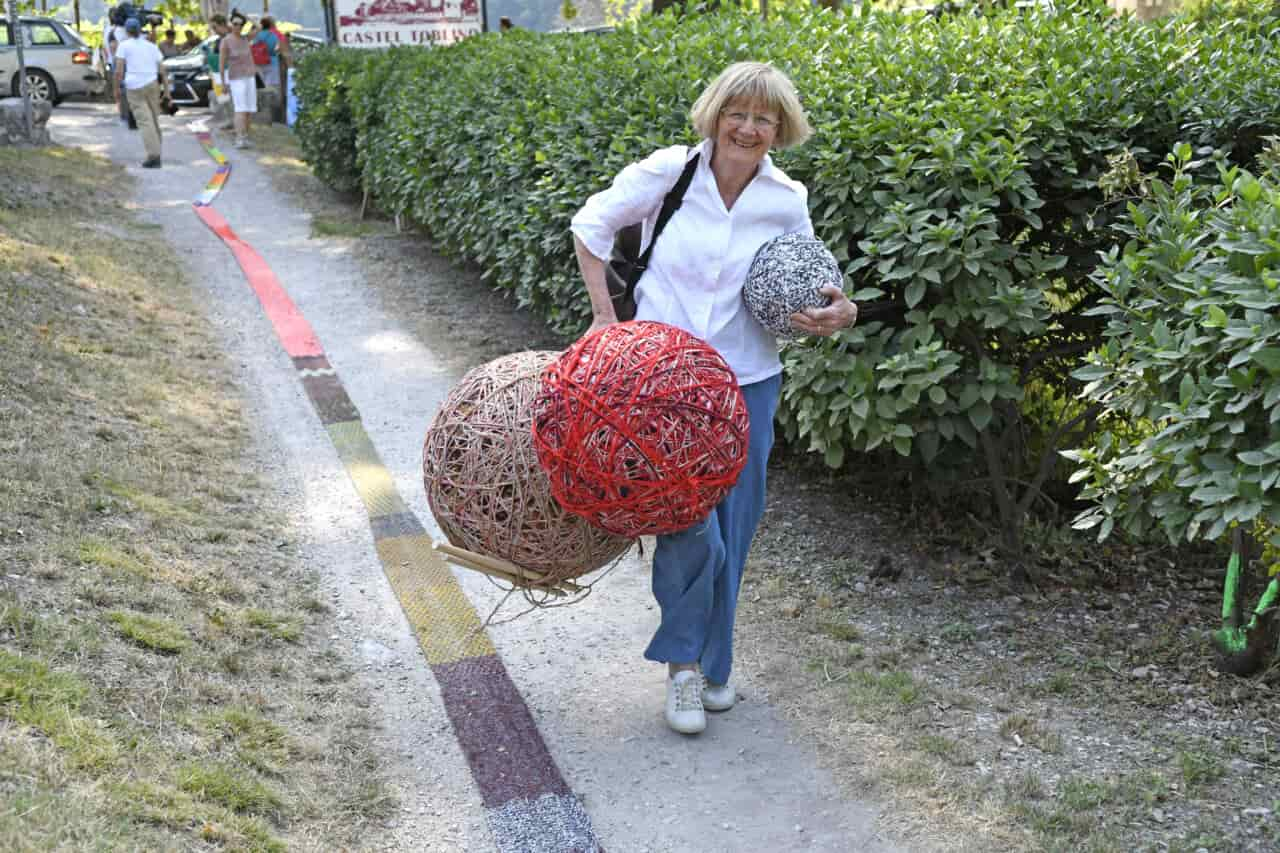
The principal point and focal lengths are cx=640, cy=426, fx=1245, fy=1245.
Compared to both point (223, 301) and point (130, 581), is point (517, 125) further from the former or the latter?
point (130, 581)

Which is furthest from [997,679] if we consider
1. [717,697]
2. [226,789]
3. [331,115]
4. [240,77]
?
[240,77]

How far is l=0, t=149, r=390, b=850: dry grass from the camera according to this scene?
2.95m

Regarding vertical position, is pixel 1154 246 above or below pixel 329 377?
above

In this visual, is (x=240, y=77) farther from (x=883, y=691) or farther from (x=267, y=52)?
(x=883, y=691)

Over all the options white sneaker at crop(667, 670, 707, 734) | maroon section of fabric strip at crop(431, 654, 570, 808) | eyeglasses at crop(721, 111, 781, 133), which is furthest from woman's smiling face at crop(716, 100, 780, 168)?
maroon section of fabric strip at crop(431, 654, 570, 808)

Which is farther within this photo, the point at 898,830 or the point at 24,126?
the point at 24,126

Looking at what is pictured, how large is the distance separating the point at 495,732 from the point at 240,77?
1520 centimetres

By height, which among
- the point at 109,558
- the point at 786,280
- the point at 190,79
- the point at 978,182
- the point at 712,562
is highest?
the point at 978,182

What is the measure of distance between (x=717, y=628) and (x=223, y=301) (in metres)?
6.24

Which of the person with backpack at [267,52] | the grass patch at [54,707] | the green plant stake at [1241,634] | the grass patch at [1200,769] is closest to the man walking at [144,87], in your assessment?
the person with backpack at [267,52]

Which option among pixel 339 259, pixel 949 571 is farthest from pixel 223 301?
pixel 949 571

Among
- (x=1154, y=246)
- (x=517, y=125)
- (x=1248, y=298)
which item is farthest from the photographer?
(x=517, y=125)

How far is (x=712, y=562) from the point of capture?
3465 millimetres

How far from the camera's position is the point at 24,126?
14945 mm
